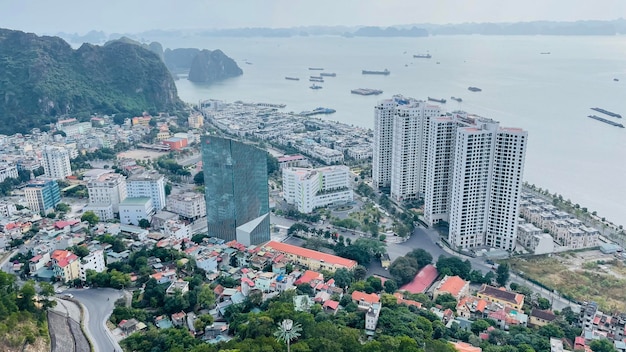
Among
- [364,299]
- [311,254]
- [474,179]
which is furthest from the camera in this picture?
[474,179]

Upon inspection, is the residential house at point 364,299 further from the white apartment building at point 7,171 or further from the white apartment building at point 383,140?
the white apartment building at point 7,171

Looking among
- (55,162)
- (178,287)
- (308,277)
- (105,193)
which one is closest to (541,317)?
(308,277)

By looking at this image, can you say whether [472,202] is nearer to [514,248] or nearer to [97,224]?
[514,248]

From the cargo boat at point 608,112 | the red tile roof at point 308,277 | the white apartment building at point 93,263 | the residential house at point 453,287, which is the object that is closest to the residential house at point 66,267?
the white apartment building at point 93,263

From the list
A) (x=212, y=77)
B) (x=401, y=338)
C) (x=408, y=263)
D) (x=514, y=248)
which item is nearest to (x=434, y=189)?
(x=514, y=248)

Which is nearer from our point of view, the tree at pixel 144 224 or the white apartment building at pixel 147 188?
the tree at pixel 144 224

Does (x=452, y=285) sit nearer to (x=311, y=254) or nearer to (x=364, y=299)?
(x=364, y=299)
